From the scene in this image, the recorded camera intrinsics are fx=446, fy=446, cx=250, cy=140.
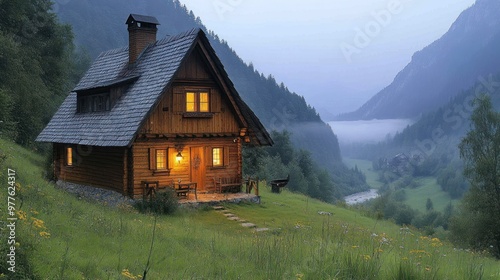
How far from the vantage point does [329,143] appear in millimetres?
158375

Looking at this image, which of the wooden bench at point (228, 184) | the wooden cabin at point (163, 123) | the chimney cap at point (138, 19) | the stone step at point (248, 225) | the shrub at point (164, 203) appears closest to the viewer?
the stone step at point (248, 225)

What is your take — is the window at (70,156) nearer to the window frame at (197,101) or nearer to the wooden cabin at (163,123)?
the wooden cabin at (163,123)

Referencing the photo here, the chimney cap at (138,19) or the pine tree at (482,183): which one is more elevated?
the chimney cap at (138,19)

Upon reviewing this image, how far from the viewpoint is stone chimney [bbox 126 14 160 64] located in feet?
83.7

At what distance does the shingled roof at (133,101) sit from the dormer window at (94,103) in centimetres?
37

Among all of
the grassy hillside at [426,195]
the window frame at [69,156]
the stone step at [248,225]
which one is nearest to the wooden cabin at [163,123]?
the window frame at [69,156]

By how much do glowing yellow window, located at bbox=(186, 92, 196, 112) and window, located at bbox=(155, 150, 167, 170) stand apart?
2450 millimetres

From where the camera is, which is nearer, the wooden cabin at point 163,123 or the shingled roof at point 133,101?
the shingled roof at point 133,101

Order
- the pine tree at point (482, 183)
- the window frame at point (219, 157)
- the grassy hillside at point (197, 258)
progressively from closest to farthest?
the grassy hillside at point (197, 258)
the window frame at point (219, 157)
the pine tree at point (482, 183)

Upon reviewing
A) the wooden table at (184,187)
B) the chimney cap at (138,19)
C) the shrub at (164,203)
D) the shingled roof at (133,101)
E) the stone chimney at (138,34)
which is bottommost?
the shrub at (164,203)

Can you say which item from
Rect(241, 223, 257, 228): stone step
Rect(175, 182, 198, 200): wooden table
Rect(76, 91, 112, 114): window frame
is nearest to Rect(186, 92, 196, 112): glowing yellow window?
Rect(175, 182, 198, 200): wooden table

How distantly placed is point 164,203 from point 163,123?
420cm

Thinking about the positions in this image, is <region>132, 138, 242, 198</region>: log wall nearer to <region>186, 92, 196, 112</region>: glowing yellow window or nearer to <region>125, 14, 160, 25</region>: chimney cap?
<region>186, 92, 196, 112</region>: glowing yellow window

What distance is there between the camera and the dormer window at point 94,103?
932 inches
